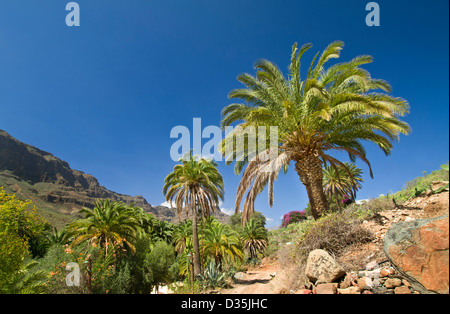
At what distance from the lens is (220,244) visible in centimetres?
1975

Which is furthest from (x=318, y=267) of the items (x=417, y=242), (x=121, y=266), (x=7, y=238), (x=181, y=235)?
(x=181, y=235)

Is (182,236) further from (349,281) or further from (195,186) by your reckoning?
(349,281)

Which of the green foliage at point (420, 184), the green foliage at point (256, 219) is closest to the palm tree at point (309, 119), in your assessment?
the green foliage at point (420, 184)

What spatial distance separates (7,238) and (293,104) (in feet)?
45.5

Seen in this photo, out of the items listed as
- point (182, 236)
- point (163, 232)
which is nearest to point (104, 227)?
point (182, 236)

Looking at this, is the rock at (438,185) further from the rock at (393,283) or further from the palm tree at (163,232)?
the palm tree at (163,232)

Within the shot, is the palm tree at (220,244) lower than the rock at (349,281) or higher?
lower

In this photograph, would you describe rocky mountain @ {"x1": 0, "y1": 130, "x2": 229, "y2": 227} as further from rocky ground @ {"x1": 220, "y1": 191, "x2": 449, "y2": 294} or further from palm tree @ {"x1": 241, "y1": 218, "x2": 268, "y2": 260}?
rocky ground @ {"x1": 220, "y1": 191, "x2": 449, "y2": 294}

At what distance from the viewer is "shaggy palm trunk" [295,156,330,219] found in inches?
356

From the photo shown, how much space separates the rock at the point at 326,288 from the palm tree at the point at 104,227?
52.4 feet

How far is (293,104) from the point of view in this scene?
932 centimetres

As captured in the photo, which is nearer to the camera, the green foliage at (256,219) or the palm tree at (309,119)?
the palm tree at (309,119)

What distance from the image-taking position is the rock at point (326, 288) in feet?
15.7

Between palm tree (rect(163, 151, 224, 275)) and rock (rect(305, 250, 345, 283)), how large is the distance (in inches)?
533
